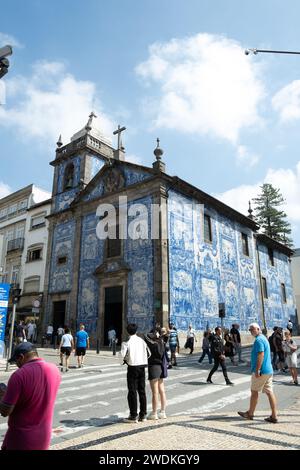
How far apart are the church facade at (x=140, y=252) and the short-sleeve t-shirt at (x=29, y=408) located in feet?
46.5

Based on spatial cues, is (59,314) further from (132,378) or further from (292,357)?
(132,378)

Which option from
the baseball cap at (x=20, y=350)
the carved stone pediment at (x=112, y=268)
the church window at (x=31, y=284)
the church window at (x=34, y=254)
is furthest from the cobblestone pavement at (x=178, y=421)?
the church window at (x=34, y=254)

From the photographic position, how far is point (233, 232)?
82.3 ft

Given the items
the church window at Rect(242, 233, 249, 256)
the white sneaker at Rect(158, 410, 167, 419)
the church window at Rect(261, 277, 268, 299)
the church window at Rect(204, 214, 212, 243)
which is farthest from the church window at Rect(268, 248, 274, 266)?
the white sneaker at Rect(158, 410, 167, 419)

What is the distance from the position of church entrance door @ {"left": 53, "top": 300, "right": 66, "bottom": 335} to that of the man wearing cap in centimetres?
2035

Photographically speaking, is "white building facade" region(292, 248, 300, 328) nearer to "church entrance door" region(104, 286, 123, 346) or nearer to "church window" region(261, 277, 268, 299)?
"church window" region(261, 277, 268, 299)

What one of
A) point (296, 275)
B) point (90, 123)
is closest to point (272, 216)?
point (296, 275)

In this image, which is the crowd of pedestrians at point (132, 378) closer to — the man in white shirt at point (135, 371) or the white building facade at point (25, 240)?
the man in white shirt at point (135, 371)

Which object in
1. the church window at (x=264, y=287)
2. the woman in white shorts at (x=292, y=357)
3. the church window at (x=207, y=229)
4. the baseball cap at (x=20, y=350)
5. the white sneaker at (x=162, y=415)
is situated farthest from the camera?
the church window at (x=264, y=287)

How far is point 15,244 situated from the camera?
1135 inches

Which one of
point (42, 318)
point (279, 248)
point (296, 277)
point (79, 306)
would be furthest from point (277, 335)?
point (296, 277)

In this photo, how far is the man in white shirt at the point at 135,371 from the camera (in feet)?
18.4

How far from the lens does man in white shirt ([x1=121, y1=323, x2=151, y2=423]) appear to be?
221 inches

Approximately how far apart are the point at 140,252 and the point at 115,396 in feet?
38.7
